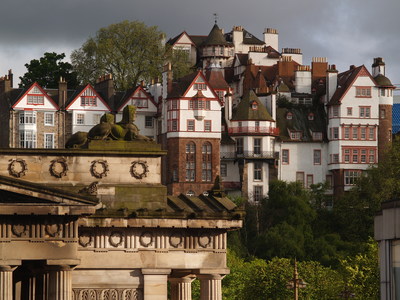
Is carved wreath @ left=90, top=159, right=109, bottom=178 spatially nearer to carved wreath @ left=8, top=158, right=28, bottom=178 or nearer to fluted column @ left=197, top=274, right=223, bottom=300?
carved wreath @ left=8, top=158, right=28, bottom=178

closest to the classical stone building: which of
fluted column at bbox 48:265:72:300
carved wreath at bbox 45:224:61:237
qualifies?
fluted column at bbox 48:265:72:300

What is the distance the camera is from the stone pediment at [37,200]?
186 feet

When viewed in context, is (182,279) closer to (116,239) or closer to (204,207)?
(204,207)

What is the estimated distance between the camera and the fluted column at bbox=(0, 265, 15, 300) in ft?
187

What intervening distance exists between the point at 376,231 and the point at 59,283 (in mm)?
10591

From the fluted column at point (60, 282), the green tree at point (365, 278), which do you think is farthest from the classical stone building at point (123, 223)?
the green tree at point (365, 278)

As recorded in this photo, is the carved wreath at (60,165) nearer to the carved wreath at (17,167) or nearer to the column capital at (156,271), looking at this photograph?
the carved wreath at (17,167)

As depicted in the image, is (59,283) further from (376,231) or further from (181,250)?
(376,231)

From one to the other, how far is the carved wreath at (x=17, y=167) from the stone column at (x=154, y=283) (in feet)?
18.1

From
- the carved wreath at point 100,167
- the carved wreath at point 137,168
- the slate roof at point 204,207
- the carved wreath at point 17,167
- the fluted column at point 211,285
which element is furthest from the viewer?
the fluted column at point 211,285

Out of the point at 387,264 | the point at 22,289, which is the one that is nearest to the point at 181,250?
the point at 22,289

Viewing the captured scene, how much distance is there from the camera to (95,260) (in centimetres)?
6206

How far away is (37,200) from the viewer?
56.9 m

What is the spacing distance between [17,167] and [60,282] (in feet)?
18.4
